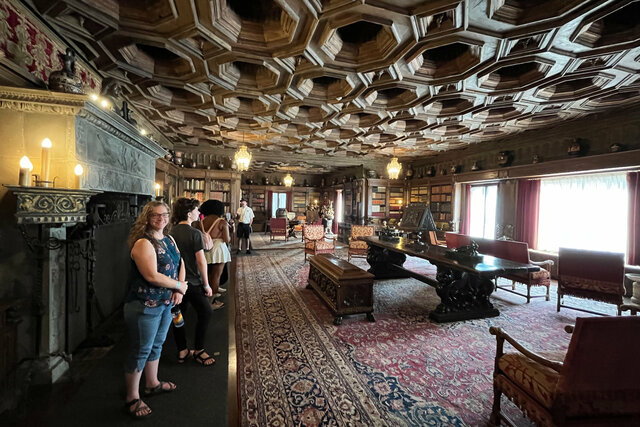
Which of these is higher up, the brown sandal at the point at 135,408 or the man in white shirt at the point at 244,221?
the man in white shirt at the point at 244,221

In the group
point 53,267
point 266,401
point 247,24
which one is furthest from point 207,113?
point 266,401

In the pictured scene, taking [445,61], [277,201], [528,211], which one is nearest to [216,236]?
[445,61]

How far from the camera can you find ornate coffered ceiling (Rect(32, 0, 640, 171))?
246 cm

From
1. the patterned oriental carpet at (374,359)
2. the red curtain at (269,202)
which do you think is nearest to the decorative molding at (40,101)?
the patterned oriental carpet at (374,359)

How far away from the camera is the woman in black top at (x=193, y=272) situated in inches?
90.9

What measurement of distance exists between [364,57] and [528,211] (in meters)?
5.78

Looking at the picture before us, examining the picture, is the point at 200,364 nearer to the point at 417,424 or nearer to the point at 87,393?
the point at 87,393

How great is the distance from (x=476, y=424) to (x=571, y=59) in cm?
399

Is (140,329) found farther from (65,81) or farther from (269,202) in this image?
(269,202)

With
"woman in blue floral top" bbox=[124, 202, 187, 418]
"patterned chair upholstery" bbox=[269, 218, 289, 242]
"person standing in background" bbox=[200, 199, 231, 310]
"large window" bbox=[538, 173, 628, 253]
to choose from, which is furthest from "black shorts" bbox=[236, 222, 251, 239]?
"large window" bbox=[538, 173, 628, 253]

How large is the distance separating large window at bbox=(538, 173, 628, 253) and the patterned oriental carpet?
194 centimetres

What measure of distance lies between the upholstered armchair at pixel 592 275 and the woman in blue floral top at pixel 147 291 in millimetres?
4893

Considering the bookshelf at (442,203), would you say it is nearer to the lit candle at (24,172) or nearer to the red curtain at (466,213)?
the red curtain at (466,213)

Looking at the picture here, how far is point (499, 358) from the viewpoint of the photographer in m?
1.81
